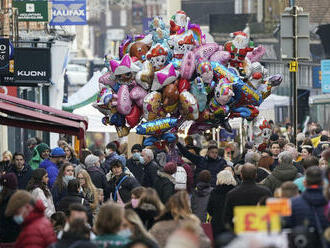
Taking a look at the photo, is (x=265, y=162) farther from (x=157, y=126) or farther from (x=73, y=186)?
(x=73, y=186)

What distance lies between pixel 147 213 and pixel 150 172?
6370mm

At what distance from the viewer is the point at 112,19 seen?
15312 centimetres

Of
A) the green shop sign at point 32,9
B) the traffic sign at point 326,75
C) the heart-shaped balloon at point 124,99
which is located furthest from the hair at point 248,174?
the traffic sign at point 326,75

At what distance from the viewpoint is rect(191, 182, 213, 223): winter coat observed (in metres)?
16.1

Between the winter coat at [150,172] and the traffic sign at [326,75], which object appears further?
the traffic sign at [326,75]

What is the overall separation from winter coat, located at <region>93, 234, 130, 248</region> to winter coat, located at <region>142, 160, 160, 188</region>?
8.27 m

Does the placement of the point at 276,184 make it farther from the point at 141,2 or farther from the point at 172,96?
the point at 141,2

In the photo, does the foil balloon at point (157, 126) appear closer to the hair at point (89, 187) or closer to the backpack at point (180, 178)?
the backpack at point (180, 178)

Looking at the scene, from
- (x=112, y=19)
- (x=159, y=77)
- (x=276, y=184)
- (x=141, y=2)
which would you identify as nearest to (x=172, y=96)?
(x=159, y=77)

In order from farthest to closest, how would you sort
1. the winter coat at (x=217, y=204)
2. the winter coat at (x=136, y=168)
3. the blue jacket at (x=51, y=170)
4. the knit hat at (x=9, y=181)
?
the winter coat at (x=136, y=168) → the blue jacket at (x=51, y=170) → the winter coat at (x=217, y=204) → the knit hat at (x=9, y=181)

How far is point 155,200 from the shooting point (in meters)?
12.9

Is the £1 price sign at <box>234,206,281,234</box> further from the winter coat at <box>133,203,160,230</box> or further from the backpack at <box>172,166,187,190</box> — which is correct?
the backpack at <box>172,166,187,190</box>

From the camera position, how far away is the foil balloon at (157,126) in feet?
64.3

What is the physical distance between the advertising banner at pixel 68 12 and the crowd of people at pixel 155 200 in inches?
614
